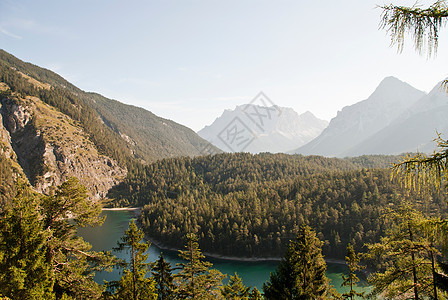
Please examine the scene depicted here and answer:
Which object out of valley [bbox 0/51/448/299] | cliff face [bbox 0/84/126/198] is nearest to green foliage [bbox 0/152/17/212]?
valley [bbox 0/51/448/299]

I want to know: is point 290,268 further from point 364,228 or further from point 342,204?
point 342,204

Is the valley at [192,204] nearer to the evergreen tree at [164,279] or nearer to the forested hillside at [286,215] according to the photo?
the forested hillside at [286,215]

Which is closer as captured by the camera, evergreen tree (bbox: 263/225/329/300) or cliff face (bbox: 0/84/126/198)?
evergreen tree (bbox: 263/225/329/300)

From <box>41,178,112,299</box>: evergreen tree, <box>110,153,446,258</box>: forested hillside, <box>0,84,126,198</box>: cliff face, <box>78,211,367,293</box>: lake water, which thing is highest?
<box>0,84,126,198</box>: cliff face

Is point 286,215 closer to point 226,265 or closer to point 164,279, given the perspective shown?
point 226,265

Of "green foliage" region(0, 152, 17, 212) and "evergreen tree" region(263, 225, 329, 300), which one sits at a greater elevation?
"green foliage" region(0, 152, 17, 212)

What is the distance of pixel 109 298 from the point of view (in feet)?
48.8

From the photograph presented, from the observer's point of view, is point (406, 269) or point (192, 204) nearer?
point (406, 269)

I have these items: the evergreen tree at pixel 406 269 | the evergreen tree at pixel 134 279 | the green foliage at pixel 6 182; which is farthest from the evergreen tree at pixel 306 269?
the green foliage at pixel 6 182

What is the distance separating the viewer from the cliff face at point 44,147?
151 m

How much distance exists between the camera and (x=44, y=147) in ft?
513

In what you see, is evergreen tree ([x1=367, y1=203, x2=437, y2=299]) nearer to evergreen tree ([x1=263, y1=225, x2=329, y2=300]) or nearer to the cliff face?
evergreen tree ([x1=263, y1=225, x2=329, y2=300])

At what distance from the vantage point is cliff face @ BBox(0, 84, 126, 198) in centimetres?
15088

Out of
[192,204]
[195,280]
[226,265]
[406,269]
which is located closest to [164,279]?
[195,280]
